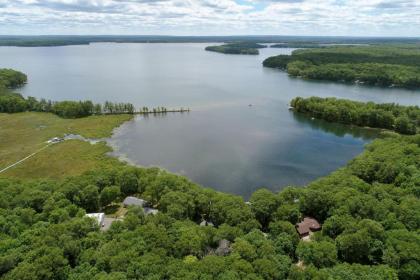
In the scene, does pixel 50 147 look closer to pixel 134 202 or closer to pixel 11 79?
pixel 134 202

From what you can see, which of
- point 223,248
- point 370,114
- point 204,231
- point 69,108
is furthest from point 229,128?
point 223,248

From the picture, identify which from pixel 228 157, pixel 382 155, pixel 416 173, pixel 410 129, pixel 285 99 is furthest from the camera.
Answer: pixel 285 99

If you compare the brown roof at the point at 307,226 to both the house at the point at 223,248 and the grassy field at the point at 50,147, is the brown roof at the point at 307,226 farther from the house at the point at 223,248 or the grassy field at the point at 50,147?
the grassy field at the point at 50,147

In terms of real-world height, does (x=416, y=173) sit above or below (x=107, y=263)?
above

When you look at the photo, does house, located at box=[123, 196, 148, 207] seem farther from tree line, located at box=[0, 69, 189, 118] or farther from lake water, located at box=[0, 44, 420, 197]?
tree line, located at box=[0, 69, 189, 118]

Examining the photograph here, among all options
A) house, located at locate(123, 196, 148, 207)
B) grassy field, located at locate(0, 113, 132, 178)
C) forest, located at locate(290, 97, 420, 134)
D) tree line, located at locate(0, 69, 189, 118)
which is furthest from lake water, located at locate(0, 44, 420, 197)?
house, located at locate(123, 196, 148, 207)

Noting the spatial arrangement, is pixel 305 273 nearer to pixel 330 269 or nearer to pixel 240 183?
pixel 330 269

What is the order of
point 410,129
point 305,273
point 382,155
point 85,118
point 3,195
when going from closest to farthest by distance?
point 305,273 < point 3,195 < point 382,155 < point 410,129 < point 85,118

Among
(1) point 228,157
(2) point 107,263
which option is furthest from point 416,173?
(2) point 107,263
